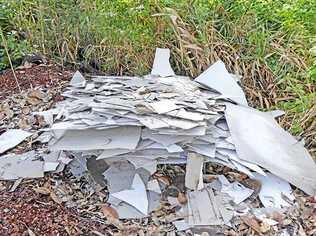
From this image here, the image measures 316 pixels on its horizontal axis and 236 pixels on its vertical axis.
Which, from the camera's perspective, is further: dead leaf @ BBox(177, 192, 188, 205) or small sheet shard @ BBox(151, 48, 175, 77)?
small sheet shard @ BBox(151, 48, 175, 77)

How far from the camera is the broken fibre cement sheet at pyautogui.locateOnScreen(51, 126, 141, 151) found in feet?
7.04

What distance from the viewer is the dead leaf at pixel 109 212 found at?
211cm

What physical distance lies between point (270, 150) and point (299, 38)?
898mm

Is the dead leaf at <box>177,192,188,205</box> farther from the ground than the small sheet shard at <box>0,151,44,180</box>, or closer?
farther from the ground

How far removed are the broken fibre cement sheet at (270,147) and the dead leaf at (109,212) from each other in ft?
1.96

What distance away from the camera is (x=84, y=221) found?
6.82 feet

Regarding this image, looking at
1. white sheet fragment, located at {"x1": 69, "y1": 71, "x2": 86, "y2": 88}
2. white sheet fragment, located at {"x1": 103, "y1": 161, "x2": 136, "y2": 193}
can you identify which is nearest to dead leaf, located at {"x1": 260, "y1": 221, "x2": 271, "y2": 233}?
white sheet fragment, located at {"x1": 103, "y1": 161, "x2": 136, "y2": 193}

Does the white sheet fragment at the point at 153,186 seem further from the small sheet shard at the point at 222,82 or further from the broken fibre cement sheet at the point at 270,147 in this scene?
the small sheet shard at the point at 222,82

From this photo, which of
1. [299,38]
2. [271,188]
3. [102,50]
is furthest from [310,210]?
[102,50]

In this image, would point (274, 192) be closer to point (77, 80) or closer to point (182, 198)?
point (182, 198)

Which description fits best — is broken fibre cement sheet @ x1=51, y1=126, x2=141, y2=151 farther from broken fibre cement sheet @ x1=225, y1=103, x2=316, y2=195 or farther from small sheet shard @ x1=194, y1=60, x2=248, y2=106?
small sheet shard @ x1=194, y1=60, x2=248, y2=106

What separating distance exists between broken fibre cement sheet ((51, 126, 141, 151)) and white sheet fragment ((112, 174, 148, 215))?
18 centimetres

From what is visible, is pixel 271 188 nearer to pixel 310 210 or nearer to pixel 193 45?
pixel 310 210

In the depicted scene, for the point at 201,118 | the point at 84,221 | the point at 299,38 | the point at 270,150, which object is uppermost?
the point at 299,38
